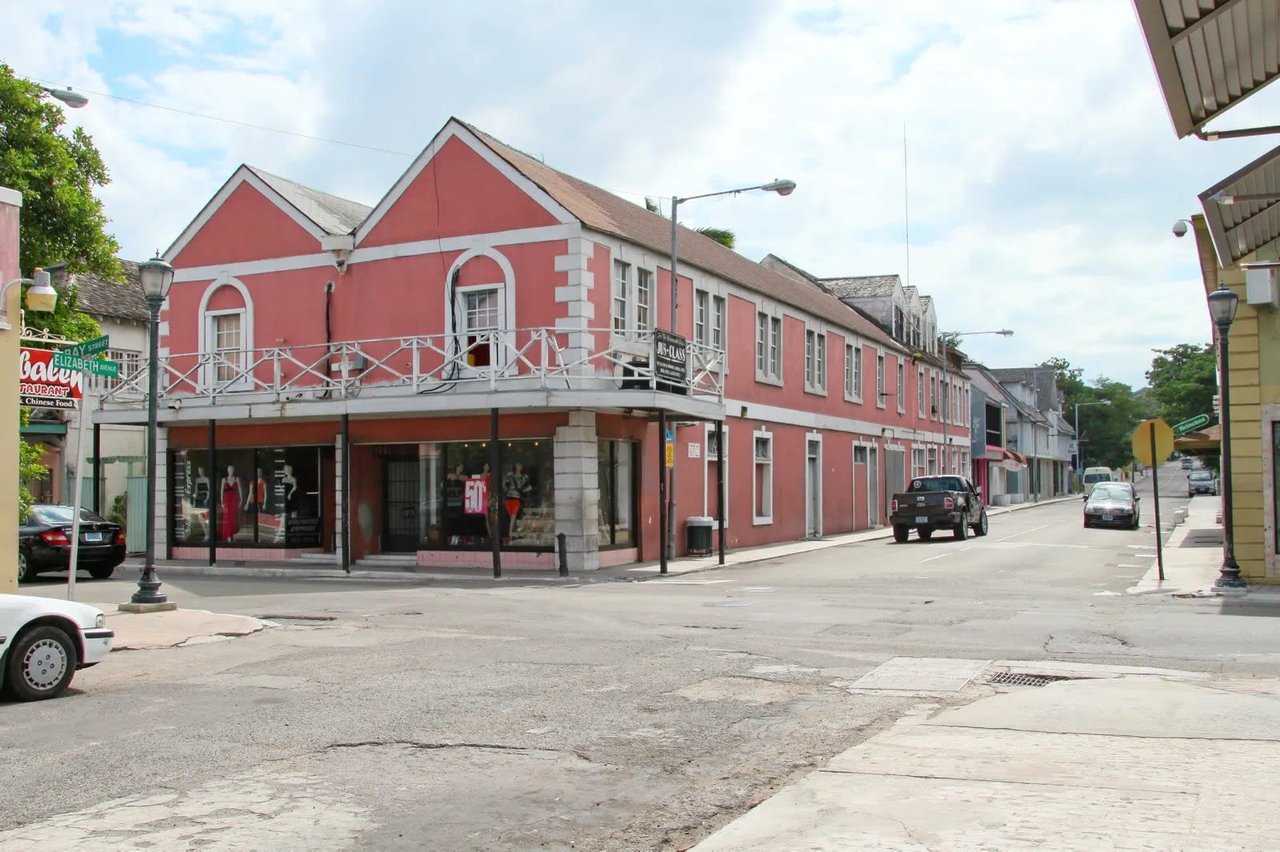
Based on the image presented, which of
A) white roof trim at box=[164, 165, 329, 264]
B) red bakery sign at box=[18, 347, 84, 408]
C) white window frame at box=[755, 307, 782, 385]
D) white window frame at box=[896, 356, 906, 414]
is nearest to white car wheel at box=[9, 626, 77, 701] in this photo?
red bakery sign at box=[18, 347, 84, 408]

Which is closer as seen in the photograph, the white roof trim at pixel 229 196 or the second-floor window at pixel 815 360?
the white roof trim at pixel 229 196

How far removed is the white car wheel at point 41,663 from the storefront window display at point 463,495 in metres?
13.2

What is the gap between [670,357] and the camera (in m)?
23.4

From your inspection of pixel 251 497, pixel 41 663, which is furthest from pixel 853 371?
pixel 41 663

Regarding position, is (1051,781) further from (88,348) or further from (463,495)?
(463,495)

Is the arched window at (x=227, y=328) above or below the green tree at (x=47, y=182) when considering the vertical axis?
below

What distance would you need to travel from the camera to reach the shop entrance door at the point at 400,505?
84.5ft

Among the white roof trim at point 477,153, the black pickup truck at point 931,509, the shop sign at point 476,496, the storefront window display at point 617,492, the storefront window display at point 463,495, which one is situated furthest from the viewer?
the black pickup truck at point 931,509

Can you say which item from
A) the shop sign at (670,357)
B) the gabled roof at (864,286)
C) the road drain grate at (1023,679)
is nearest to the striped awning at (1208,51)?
the road drain grate at (1023,679)

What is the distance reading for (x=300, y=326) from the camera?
27.1m

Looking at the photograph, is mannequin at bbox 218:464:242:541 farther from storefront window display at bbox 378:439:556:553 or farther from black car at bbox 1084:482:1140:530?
black car at bbox 1084:482:1140:530

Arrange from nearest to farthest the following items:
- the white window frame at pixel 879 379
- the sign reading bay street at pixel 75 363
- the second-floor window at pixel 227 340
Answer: the sign reading bay street at pixel 75 363 → the second-floor window at pixel 227 340 → the white window frame at pixel 879 379

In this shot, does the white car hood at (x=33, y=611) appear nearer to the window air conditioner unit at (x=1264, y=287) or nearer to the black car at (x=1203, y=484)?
the window air conditioner unit at (x=1264, y=287)

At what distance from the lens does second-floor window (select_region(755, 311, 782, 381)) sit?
104ft
